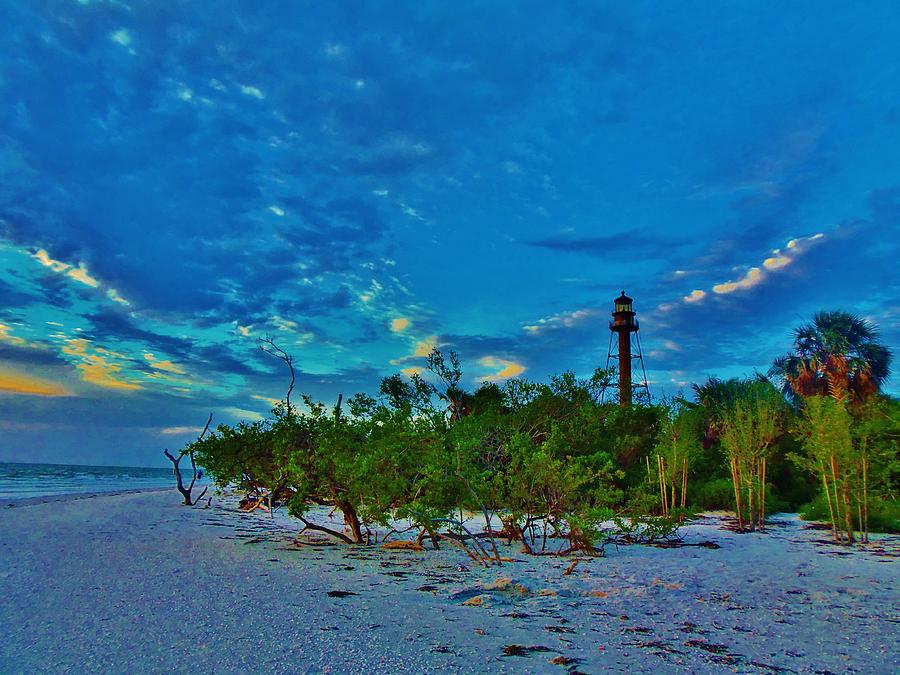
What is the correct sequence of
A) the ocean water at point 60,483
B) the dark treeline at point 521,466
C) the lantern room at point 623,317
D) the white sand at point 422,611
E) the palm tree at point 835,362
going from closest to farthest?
1. the white sand at point 422,611
2. the dark treeline at point 521,466
3. the palm tree at point 835,362
4. the ocean water at point 60,483
5. the lantern room at point 623,317

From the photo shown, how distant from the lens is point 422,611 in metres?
6.93

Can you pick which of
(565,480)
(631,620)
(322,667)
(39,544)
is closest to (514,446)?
(565,480)

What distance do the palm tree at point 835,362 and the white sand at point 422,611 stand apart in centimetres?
2150

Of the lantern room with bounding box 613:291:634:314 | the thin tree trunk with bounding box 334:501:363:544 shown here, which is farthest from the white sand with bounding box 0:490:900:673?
the lantern room with bounding box 613:291:634:314

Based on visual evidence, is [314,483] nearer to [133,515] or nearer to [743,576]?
[743,576]

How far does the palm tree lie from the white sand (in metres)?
21.5

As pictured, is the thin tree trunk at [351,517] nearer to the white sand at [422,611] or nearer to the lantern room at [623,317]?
the white sand at [422,611]

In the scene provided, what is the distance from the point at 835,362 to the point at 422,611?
108 feet

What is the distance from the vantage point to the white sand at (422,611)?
525 cm

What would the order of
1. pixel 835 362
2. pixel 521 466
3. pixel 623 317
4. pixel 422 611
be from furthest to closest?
pixel 623 317, pixel 835 362, pixel 521 466, pixel 422 611

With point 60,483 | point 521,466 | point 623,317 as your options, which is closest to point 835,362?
point 623,317

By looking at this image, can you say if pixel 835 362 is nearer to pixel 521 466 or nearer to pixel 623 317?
pixel 623 317

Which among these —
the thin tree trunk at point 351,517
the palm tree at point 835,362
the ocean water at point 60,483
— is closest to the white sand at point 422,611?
the thin tree trunk at point 351,517

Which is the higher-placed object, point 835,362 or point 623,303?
point 623,303
